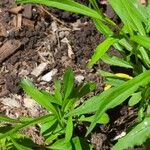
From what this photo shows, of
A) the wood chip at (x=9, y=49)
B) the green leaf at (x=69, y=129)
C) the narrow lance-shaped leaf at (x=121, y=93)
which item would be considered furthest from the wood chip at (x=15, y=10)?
the narrow lance-shaped leaf at (x=121, y=93)

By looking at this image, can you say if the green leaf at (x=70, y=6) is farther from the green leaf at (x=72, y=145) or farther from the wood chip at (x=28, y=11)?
the wood chip at (x=28, y=11)

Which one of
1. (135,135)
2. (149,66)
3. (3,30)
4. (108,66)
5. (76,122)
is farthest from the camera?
(3,30)

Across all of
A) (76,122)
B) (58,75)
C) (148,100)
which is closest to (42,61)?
(58,75)

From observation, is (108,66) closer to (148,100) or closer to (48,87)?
(48,87)

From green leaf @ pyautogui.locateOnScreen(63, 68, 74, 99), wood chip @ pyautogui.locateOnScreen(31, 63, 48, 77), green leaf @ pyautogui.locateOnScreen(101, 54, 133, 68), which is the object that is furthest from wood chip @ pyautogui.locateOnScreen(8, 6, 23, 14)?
green leaf @ pyautogui.locateOnScreen(63, 68, 74, 99)

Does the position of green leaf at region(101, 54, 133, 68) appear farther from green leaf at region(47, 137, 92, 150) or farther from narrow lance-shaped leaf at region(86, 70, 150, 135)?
narrow lance-shaped leaf at region(86, 70, 150, 135)

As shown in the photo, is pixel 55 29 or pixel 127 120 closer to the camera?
pixel 127 120
